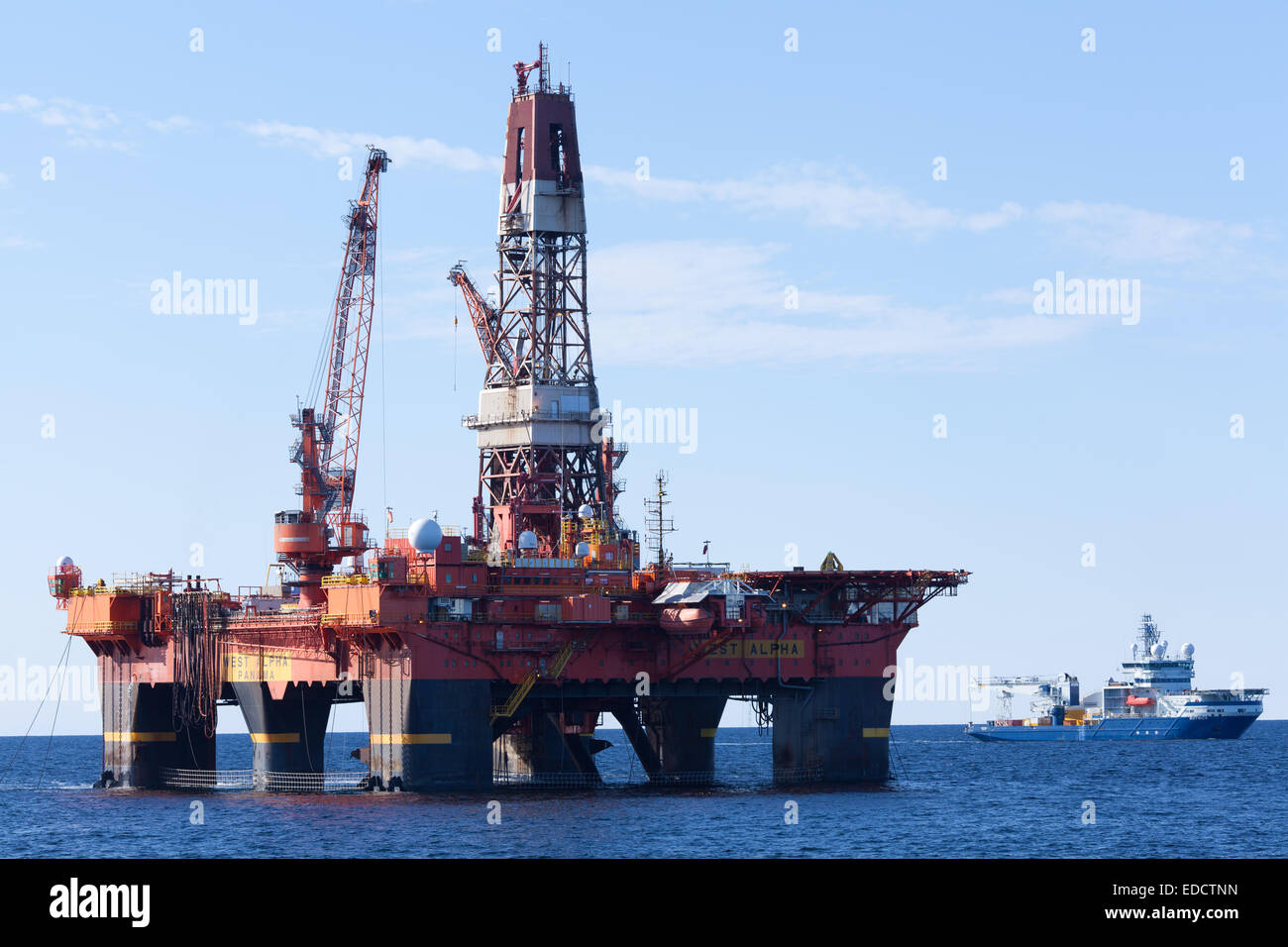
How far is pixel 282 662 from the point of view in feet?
307

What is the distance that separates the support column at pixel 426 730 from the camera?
84750mm

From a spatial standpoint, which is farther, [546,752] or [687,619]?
[546,752]

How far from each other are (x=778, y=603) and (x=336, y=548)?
82.2ft

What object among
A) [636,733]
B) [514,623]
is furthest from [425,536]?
[636,733]

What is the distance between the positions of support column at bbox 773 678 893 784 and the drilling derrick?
1561 cm

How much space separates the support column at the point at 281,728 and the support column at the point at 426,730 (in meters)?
10.1

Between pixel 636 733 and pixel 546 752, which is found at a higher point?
pixel 636 733

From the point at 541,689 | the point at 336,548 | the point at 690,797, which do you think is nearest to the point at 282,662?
the point at 336,548

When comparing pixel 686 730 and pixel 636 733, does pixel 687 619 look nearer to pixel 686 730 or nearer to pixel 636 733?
pixel 636 733

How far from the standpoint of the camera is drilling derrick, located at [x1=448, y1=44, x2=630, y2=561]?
342ft

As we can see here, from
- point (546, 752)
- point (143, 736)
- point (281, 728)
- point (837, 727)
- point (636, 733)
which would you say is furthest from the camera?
point (546, 752)

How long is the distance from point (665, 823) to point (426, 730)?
1396 cm

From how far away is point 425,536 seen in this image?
8594 cm
